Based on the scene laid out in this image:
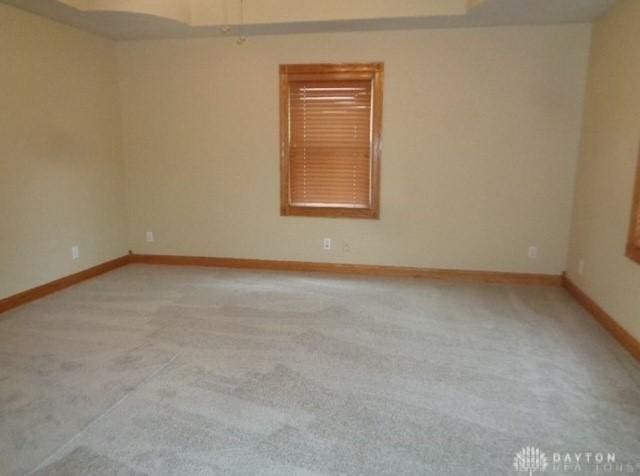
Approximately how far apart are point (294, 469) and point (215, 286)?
2.63 meters

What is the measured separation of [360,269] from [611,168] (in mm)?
2389

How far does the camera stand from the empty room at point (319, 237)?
6.82ft

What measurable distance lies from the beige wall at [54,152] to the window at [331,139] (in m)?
1.88

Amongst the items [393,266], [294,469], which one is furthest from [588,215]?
[294,469]

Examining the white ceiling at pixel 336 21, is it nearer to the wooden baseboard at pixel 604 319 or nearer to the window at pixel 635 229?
the window at pixel 635 229

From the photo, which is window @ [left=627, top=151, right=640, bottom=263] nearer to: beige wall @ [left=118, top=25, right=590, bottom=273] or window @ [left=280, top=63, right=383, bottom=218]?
beige wall @ [left=118, top=25, right=590, bottom=273]

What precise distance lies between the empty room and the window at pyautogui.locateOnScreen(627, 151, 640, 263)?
24mm

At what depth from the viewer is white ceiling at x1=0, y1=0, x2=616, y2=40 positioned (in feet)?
11.3

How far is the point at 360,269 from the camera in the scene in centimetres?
467

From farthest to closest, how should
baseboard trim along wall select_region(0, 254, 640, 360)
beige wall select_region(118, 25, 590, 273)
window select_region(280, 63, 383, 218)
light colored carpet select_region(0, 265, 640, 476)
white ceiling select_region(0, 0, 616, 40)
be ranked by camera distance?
window select_region(280, 63, 383, 218), beige wall select_region(118, 25, 590, 273), baseboard trim along wall select_region(0, 254, 640, 360), white ceiling select_region(0, 0, 616, 40), light colored carpet select_region(0, 265, 640, 476)

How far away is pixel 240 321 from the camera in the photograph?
133 inches

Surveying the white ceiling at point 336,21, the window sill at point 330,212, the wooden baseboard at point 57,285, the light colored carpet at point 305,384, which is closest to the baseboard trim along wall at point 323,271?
the wooden baseboard at point 57,285

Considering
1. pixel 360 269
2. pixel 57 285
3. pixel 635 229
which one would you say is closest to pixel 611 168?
pixel 635 229

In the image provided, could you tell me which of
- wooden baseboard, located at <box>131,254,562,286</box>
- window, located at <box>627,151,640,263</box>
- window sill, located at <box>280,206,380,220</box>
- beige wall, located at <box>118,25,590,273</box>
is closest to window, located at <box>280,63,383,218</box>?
window sill, located at <box>280,206,380,220</box>
